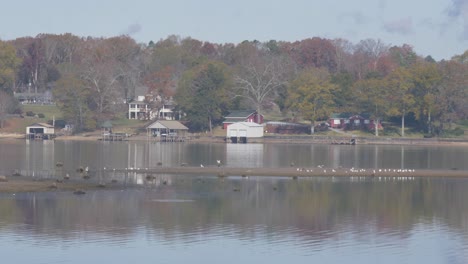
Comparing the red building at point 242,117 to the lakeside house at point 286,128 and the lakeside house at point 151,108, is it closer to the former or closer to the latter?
the lakeside house at point 286,128

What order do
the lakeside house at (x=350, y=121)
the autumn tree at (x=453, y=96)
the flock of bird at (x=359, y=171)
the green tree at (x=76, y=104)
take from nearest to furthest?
the flock of bird at (x=359, y=171) < the autumn tree at (x=453, y=96) < the green tree at (x=76, y=104) < the lakeside house at (x=350, y=121)

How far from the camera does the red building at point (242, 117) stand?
14100cm

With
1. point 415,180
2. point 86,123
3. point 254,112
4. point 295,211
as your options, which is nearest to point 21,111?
point 86,123

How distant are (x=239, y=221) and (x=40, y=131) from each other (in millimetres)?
96178

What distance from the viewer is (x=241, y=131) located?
135625 millimetres

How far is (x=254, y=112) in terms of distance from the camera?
5719 inches

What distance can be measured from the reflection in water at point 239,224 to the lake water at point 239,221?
0.05m

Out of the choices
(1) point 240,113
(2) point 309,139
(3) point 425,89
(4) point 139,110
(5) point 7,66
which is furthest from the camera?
(5) point 7,66

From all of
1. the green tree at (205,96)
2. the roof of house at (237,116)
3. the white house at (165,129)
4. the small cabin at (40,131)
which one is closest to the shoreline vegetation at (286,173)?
the green tree at (205,96)

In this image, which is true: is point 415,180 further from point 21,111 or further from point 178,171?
point 21,111

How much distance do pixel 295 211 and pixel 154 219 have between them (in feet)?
27.0

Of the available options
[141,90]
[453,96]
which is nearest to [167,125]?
[141,90]

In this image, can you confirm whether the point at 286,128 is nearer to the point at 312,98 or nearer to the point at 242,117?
the point at 312,98

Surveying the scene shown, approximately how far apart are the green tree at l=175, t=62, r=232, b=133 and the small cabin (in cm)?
1929
